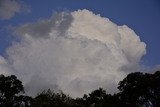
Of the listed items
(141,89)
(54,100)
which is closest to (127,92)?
(141,89)

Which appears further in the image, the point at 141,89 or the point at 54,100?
the point at 141,89

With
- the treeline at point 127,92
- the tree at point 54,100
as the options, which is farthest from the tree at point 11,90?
the tree at point 54,100

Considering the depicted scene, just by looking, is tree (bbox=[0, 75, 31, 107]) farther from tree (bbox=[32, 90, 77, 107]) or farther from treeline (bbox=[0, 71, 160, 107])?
tree (bbox=[32, 90, 77, 107])

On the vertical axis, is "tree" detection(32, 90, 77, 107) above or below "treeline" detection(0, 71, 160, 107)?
below

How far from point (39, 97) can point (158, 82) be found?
35355 mm

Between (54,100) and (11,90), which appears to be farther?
(11,90)

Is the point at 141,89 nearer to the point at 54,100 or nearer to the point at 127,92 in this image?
the point at 127,92

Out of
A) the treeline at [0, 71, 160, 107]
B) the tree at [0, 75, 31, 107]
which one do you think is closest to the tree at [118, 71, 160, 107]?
the treeline at [0, 71, 160, 107]

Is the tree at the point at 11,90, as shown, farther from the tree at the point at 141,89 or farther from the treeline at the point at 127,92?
the tree at the point at 141,89

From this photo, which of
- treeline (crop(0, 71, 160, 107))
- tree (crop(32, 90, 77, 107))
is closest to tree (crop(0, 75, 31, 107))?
treeline (crop(0, 71, 160, 107))

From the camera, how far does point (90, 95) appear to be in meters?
123

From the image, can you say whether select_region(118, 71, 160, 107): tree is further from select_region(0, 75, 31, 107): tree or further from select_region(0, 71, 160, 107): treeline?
select_region(0, 75, 31, 107): tree

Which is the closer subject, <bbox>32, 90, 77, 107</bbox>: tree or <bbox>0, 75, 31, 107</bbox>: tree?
<bbox>32, 90, 77, 107</bbox>: tree

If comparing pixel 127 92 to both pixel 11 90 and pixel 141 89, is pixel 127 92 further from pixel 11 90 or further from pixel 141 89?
pixel 11 90
